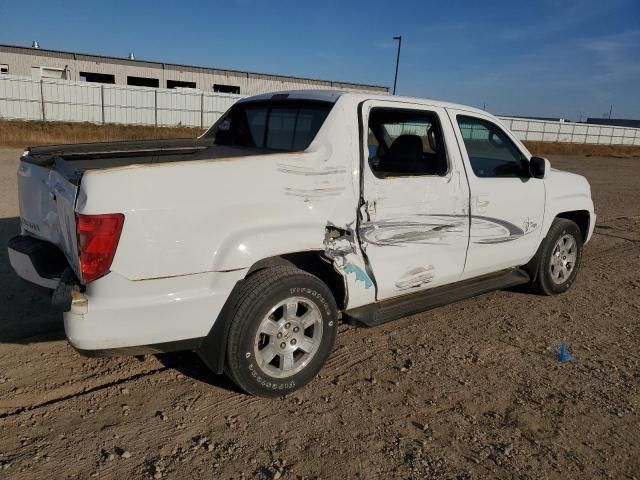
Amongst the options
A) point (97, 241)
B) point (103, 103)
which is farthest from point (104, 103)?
point (97, 241)

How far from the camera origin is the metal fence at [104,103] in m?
25.2

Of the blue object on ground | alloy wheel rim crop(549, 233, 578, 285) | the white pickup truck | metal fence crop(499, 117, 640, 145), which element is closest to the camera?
the white pickup truck

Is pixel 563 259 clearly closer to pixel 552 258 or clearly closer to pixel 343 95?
pixel 552 258

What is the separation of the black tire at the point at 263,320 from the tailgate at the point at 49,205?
0.94 metres

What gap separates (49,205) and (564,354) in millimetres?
3829

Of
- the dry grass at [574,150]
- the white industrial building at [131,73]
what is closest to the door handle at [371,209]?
the dry grass at [574,150]

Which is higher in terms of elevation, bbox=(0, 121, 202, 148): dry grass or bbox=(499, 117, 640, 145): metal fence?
bbox=(499, 117, 640, 145): metal fence

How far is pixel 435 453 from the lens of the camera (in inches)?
111

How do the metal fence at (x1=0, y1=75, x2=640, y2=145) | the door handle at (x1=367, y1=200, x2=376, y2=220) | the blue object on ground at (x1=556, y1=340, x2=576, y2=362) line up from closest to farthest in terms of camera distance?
the door handle at (x1=367, y1=200, x2=376, y2=220) < the blue object on ground at (x1=556, y1=340, x2=576, y2=362) < the metal fence at (x1=0, y1=75, x2=640, y2=145)

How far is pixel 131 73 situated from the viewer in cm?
3816

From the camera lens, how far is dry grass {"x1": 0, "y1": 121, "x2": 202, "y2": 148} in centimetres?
2262

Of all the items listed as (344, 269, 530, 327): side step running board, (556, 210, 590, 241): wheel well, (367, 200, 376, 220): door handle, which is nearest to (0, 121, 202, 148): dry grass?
(556, 210, 590, 241): wheel well

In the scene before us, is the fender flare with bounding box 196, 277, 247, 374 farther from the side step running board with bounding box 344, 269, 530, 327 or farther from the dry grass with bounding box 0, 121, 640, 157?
the dry grass with bounding box 0, 121, 640, 157

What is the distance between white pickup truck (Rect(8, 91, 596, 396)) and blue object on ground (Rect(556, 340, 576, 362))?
0.74 meters
